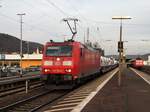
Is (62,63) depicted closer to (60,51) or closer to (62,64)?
(62,64)

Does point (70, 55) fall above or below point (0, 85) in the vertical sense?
above

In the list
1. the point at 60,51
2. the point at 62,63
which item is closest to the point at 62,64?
the point at 62,63

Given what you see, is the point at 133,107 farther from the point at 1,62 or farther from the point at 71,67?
the point at 1,62

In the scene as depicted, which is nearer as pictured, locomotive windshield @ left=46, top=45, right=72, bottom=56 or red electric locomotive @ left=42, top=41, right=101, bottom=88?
red electric locomotive @ left=42, top=41, right=101, bottom=88

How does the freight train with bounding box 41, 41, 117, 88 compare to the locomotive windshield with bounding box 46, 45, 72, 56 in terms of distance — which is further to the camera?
the locomotive windshield with bounding box 46, 45, 72, 56

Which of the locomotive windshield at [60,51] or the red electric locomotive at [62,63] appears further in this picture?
the locomotive windshield at [60,51]

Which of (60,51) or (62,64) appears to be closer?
(62,64)

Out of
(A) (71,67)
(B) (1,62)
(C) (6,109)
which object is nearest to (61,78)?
(A) (71,67)

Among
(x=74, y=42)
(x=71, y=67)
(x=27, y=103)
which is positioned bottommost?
(x=27, y=103)

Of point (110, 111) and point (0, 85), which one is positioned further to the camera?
point (0, 85)

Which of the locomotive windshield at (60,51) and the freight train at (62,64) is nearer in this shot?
the freight train at (62,64)

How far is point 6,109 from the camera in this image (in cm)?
1623

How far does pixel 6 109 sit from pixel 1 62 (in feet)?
380

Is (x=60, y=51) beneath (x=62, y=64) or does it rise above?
above
